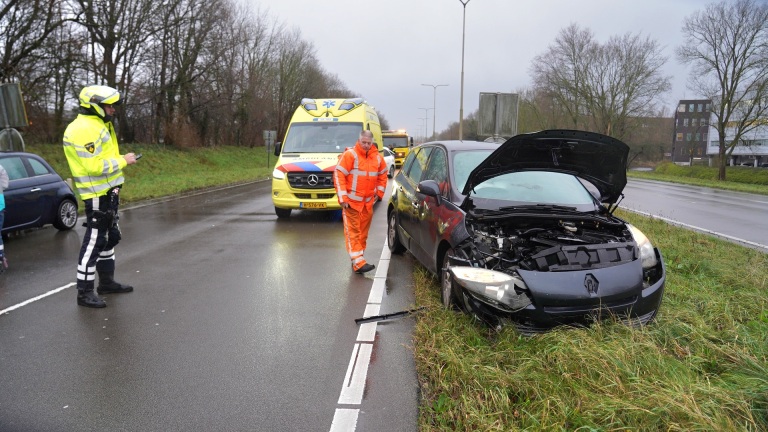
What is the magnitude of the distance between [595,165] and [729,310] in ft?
5.81

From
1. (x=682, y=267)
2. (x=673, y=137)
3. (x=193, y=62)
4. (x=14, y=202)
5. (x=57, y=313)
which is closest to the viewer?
(x=57, y=313)

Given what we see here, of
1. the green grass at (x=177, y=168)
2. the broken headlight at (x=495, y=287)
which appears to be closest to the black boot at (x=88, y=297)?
the broken headlight at (x=495, y=287)

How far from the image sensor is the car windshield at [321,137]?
11.4 m

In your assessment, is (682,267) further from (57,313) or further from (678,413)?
(57,313)

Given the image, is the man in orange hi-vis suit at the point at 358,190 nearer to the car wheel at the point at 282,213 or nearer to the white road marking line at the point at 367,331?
the white road marking line at the point at 367,331

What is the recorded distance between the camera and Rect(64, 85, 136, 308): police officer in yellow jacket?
4.80 meters

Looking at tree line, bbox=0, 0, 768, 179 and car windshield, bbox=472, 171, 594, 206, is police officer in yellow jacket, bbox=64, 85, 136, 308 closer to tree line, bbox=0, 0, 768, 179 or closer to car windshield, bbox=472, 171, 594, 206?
car windshield, bbox=472, 171, 594, 206

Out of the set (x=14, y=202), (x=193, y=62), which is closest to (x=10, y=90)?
(x=14, y=202)

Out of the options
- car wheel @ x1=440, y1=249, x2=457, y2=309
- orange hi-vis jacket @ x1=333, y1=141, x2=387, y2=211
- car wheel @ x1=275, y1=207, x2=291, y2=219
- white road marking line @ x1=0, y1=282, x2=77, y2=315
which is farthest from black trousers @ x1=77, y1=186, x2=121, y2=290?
car wheel @ x1=275, y1=207, x2=291, y2=219

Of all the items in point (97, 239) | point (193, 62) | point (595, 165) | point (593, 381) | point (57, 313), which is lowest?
point (57, 313)

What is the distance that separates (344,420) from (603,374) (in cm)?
159

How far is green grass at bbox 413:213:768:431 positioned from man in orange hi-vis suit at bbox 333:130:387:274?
2.01 m

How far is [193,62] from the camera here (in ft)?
106

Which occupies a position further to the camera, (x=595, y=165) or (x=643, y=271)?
(x=595, y=165)
